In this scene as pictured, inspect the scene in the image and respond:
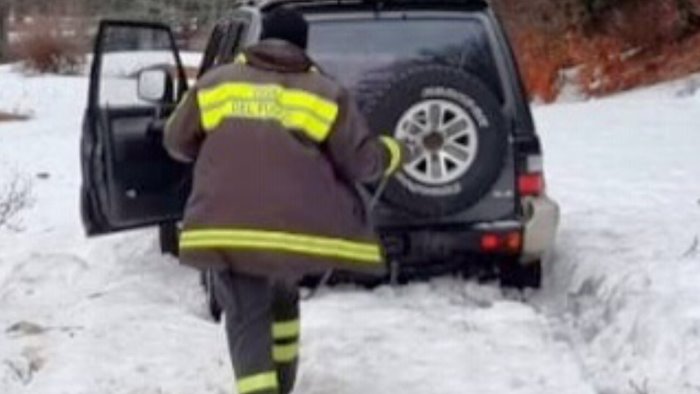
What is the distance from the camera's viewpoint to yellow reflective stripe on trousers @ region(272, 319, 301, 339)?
18.6 feet

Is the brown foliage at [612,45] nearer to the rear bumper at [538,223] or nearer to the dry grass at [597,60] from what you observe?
the dry grass at [597,60]

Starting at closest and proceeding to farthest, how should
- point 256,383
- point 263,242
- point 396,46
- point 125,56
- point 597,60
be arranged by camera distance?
point 263,242, point 256,383, point 396,46, point 125,56, point 597,60

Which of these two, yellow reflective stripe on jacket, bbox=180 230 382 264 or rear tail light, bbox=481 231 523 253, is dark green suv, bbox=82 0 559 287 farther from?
yellow reflective stripe on jacket, bbox=180 230 382 264

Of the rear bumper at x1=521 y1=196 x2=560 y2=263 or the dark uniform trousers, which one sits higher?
the dark uniform trousers

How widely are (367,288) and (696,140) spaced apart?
7.64m

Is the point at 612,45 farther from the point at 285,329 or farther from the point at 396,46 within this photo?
the point at 285,329

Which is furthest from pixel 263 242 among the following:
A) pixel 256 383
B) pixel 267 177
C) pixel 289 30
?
pixel 289 30

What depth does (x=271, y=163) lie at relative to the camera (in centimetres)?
511

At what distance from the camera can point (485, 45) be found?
766 centimetres

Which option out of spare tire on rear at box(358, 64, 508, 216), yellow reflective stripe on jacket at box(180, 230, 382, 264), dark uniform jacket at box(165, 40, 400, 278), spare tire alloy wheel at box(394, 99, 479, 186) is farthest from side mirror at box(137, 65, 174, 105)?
yellow reflective stripe on jacket at box(180, 230, 382, 264)

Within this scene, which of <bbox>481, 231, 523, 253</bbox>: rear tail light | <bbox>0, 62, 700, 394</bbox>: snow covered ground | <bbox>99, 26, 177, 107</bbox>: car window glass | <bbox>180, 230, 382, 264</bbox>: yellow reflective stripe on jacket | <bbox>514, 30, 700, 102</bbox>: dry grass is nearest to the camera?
<bbox>180, 230, 382, 264</bbox>: yellow reflective stripe on jacket

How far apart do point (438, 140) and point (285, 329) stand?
1.94 meters

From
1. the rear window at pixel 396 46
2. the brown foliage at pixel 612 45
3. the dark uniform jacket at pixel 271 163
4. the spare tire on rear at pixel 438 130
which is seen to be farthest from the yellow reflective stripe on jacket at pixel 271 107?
the brown foliage at pixel 612 45

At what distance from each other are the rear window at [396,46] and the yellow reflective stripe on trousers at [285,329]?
2083 mm
